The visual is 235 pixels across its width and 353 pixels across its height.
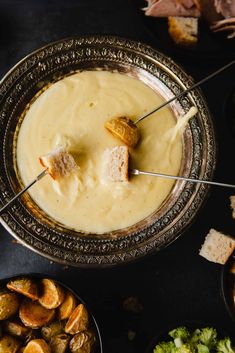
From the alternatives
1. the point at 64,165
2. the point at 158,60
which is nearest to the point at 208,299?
the point at 64,165

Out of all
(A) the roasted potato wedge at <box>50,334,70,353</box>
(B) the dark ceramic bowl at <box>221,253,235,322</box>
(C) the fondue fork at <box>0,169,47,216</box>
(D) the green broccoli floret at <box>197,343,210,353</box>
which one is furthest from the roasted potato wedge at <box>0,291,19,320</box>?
(B) the dark ceramic bowl at <box>221,253,235,322</box>

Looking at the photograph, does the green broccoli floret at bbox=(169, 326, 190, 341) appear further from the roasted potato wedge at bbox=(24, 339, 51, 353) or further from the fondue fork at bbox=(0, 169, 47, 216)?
the fondue fork at bbox=(0, 169, 47, 216)

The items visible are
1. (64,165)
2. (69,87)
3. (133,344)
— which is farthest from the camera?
(133,344)

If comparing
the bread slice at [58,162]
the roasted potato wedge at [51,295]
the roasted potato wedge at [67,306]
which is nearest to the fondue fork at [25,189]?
the bread slice at [58,162]

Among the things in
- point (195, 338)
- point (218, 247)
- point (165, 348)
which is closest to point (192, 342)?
point (195, 338)

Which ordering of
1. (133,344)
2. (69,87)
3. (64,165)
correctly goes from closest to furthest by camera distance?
(64,165) → (69,87) → (133,344)

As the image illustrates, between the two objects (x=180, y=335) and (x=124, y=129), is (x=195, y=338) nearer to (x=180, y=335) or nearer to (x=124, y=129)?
(x=180, y=335)

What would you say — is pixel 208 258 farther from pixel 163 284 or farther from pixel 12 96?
pixel 12 96
